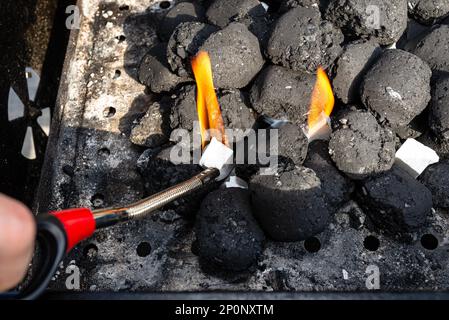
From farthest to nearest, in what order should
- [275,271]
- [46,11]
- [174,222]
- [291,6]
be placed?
1. [46,11]
2. [291,6]
3. [174,222]
4. [275,271]

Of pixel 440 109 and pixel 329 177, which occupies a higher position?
pixel 440 109

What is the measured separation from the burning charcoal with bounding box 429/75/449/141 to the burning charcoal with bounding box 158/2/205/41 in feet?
2.94

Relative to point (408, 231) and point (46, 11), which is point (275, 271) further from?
point (46, 11)

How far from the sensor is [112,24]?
2.17m

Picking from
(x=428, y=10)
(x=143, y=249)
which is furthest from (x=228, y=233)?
(x=428, y=10)

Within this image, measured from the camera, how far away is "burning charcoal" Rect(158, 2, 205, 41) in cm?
198

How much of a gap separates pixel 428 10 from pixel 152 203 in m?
1.22

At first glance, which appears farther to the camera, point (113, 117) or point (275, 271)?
point (113, 117)

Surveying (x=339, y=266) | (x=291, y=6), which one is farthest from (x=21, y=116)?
(x=339, y=266)

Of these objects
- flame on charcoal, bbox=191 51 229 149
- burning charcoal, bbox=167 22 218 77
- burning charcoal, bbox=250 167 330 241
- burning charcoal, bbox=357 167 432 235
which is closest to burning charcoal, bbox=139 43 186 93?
burning charcoal, bbox=167 22 218 77

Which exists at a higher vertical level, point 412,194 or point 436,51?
point 436,51

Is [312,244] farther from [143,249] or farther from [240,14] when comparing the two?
[240,14]

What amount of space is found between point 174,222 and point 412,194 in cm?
75

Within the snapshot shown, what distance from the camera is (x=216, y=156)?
1.66 metres
